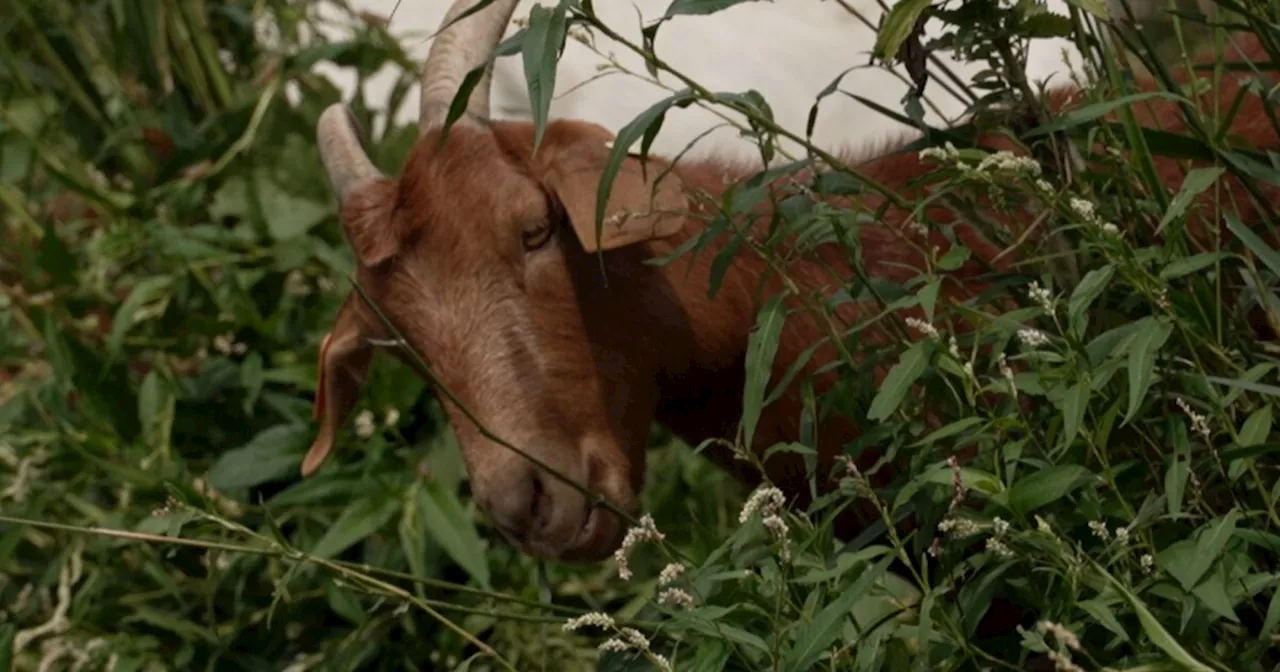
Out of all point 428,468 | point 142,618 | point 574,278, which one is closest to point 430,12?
point 428,468

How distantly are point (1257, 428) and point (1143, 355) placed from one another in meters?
0.15

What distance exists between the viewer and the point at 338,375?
2.72 meters

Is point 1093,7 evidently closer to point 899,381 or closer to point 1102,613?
point 899,381

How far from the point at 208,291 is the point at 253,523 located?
1.88 feet

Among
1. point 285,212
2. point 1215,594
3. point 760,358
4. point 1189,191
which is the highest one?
point 285,212

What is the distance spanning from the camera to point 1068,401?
153cm

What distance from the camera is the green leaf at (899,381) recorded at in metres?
1.61

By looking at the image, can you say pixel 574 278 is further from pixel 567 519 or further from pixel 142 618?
pixel 142 618

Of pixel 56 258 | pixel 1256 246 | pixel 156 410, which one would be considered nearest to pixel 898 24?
pixel 1256 246

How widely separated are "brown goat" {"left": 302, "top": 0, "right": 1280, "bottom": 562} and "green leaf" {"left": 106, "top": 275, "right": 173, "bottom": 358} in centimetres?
98

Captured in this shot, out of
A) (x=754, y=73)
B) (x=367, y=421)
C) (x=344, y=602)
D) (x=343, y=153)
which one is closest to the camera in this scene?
(x=343, y=153)

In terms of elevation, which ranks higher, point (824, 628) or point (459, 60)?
point (459, 60)

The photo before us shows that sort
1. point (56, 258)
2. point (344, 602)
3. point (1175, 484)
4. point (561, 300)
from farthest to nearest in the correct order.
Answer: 1. point (56, 258)
2. point (344, 602)
3. point (561, 300)
4. point (1175, 484)

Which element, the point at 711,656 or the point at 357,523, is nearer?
the point at 711,656
